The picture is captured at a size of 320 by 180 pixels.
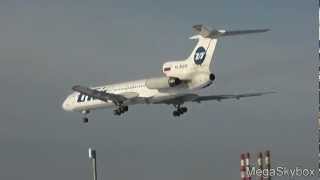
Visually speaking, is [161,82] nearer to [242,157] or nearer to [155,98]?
[155,98]

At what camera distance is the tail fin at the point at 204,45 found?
395 feet

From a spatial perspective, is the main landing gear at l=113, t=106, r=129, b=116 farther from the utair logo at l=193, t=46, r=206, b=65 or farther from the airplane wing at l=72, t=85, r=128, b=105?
the utair logo at l=193, t=46, r=206, b=65

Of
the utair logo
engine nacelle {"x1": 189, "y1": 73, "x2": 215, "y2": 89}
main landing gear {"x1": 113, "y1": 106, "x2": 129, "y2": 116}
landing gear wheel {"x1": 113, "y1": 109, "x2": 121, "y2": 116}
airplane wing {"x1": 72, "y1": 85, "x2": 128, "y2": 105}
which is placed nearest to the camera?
engine nacelle {"x1": 189, "y1": 73, "x2": 215, "y2": 89}

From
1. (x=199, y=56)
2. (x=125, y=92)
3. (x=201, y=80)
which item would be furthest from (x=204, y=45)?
(x=125, y=92)

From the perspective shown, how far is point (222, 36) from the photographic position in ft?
399

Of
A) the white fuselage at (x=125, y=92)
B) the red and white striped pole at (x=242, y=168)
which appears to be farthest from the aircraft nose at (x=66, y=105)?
the red and white striped pole at (x=242, y=168)

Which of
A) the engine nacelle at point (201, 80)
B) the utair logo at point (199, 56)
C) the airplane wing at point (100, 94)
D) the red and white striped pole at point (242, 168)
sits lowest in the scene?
the red and white striped pole at point (242, 168)

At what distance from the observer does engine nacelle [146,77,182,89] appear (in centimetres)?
12069

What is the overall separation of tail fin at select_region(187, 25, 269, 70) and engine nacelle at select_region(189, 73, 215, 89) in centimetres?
132

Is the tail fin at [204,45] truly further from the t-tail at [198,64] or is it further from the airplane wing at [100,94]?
the airplane wing at [100,94]

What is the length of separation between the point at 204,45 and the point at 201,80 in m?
5.34

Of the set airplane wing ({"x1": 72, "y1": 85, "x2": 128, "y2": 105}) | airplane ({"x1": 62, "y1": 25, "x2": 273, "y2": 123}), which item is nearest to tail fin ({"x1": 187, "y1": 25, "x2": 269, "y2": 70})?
airplane ({"x1": 62, "y1": 25, "x2": 273, "y2": 123})

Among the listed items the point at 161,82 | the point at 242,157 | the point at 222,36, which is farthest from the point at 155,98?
the point at 242,157

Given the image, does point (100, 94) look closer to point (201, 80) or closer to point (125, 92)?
point (125, 92)
